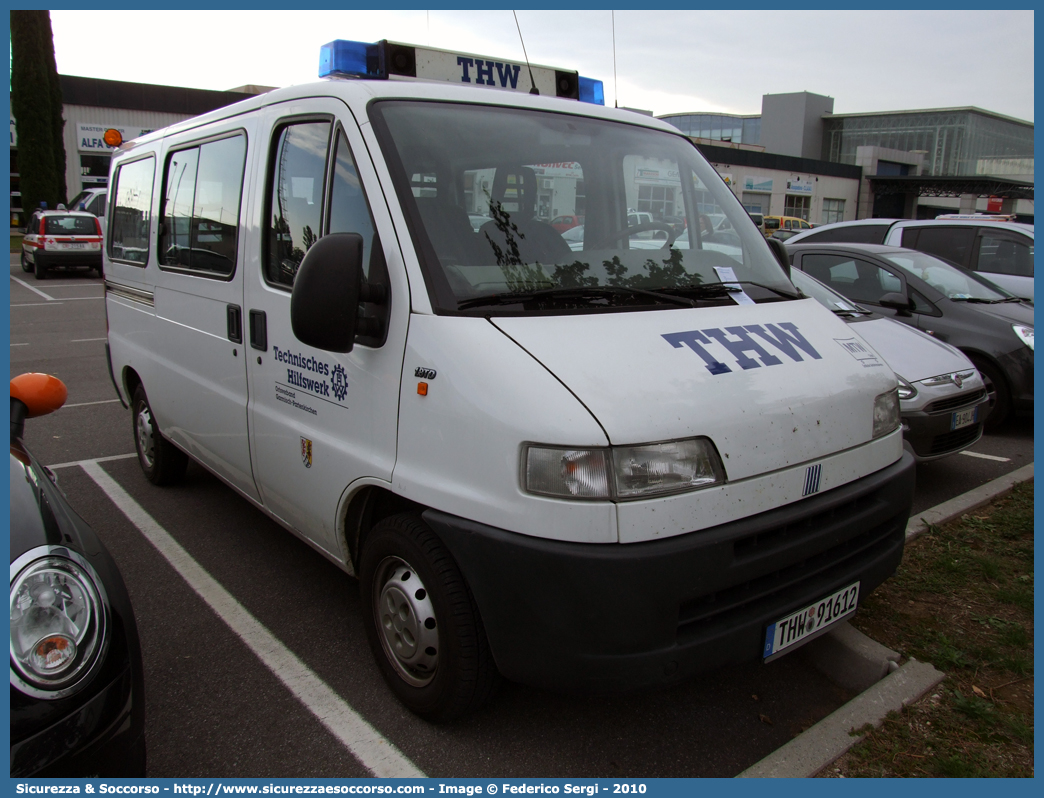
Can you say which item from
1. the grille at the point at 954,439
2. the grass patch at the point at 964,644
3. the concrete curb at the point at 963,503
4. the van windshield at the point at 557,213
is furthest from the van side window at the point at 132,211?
the grille at the point at 954,439

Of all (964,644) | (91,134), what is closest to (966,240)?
(964,644)

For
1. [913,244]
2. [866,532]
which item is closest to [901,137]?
[913,244]

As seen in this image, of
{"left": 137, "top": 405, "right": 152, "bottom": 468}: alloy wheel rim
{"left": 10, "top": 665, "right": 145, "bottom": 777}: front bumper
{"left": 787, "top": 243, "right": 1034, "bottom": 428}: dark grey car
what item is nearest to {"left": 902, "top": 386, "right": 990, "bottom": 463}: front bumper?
{"left": 787, "top": 243, "right": 1034, "bottom": 428}: dark grey car

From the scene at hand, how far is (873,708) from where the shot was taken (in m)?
2.67

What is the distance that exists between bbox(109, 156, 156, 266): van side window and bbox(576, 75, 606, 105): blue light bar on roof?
2.68m

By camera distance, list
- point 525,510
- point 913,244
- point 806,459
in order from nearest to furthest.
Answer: point 525,510, point 806,459, point 913,244

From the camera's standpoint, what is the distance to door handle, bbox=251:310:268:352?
338 centimetres

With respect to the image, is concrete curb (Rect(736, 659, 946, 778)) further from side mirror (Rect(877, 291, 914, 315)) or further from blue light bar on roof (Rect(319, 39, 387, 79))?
side mirror (Rect(877, 291, 914, 315))

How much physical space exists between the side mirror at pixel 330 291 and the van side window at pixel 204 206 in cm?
130

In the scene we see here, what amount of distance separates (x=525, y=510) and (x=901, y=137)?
296ft

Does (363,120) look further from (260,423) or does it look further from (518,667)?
(518,667)

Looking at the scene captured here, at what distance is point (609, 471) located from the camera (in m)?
2.19

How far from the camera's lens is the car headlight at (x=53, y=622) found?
1.77m

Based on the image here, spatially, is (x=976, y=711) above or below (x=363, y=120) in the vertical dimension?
below
